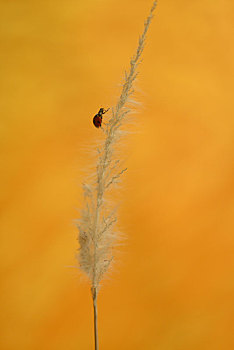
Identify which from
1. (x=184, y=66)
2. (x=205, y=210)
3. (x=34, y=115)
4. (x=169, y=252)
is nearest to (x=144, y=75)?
(x=184, y=66)

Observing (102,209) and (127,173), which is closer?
(102,209)

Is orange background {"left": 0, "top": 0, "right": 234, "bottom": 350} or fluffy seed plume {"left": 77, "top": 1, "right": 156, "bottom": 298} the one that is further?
orange background {"left": 0, "top": 0, "right": 234, "bottom": 350}

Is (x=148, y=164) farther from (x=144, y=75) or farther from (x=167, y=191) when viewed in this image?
(x=144, y=75)

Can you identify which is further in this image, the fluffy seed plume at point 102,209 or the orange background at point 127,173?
the orange background at point 127,173

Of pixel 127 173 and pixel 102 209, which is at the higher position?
pixel 127 173
